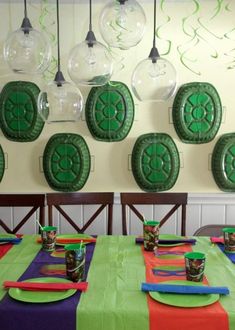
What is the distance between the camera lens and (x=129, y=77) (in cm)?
245

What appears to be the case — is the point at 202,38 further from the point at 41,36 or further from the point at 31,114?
the point at 41,36

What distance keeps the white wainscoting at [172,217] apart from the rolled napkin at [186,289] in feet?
4.46

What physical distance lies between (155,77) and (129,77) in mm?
1053

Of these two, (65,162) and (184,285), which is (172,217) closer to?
(65,162)

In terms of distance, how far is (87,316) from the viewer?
1.01m

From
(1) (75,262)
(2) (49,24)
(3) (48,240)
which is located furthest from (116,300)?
(2) (49,24)

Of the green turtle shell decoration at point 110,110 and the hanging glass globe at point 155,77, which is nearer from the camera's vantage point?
the hanging glass globe at point 155,77

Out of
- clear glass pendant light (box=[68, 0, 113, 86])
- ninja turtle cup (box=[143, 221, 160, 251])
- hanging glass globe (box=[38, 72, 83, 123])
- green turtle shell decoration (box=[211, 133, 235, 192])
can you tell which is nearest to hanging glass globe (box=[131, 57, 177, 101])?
clear glass pendant light (box=[68, 0, 113, 86])

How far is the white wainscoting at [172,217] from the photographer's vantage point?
250 cm

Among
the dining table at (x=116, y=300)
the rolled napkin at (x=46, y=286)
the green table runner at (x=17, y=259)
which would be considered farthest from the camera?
the green table runner at (x=17, y=259)

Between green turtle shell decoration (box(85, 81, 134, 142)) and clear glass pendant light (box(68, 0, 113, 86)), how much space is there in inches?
40.5

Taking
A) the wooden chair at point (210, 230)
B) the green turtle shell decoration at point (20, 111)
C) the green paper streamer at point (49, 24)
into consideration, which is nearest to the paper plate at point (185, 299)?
the wooden chair at point (210, 230)

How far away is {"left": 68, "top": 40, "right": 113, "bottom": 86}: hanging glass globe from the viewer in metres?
1.36

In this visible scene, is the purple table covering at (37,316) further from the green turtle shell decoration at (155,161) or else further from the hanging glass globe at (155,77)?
the green turtle shell decoration at (155,161)
